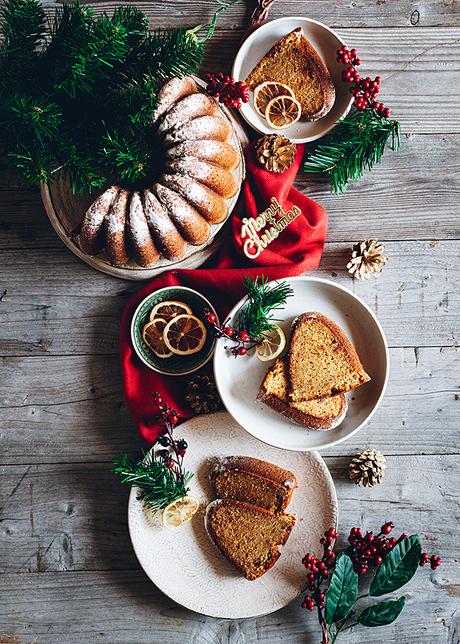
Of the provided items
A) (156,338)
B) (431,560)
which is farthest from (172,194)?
(431,560)

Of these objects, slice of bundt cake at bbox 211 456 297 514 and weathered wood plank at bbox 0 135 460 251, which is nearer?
slice of bundt cake at bbox 211 456 297 514

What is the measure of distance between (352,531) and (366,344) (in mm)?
558

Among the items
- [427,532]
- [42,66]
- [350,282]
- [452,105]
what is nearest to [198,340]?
[350,282]

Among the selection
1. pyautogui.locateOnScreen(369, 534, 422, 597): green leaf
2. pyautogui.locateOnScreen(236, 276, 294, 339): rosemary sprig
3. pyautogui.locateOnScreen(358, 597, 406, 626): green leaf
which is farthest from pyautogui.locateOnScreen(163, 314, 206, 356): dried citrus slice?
pyautogui.locateOnScreen(358, 597, 406, 626): green leaf

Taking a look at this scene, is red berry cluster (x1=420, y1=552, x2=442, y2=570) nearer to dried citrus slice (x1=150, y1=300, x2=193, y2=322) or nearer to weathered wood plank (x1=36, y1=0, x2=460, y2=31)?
dried citrus slice (x1=150, y1=300, x2=193, y2=322)

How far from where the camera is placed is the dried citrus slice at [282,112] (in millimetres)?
1858

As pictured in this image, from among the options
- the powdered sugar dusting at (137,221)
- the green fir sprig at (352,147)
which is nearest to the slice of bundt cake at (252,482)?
the powdered sugar dusting at (137,221)

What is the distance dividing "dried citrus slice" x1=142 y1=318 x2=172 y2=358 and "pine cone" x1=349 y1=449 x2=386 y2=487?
2.19 feet

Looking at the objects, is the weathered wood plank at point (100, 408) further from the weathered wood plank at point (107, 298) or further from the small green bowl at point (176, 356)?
the small green bowl at point (176, 356)

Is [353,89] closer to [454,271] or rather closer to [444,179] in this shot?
[444,179]

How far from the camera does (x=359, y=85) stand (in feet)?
6.03

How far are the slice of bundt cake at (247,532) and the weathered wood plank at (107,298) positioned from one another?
594mm

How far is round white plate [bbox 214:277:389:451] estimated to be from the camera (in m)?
1.85

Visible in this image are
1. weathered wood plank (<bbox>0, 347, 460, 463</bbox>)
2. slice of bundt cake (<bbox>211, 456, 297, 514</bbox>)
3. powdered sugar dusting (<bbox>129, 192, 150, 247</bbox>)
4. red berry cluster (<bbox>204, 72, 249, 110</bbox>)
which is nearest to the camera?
powdered sugar dusting (<bbox>129, 192, 150, 247</bbox>)
